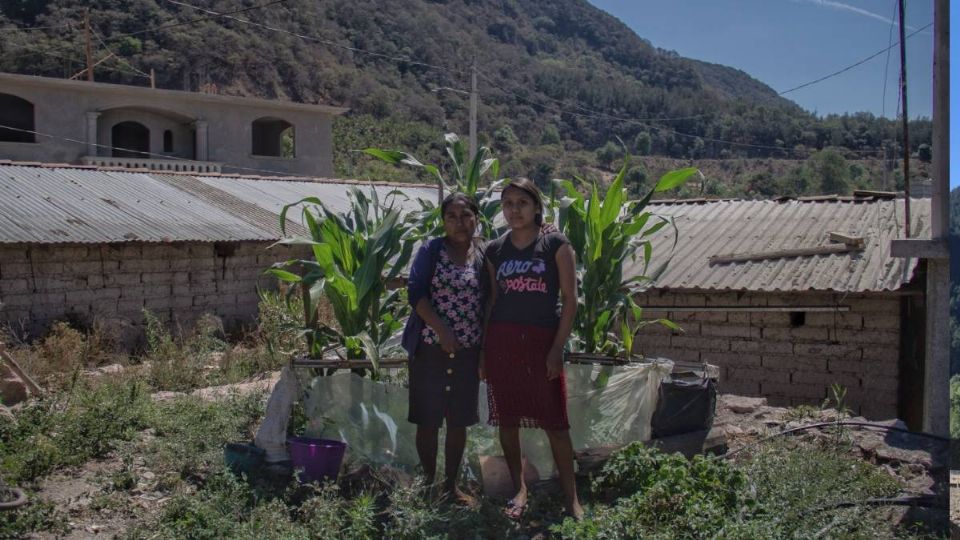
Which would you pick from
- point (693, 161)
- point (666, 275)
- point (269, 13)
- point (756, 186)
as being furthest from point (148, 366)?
point (269, 13)

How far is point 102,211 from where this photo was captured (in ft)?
35.1

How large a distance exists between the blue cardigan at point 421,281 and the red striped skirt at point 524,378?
0.27 metres

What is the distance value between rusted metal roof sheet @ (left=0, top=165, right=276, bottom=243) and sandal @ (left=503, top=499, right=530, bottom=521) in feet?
23.7

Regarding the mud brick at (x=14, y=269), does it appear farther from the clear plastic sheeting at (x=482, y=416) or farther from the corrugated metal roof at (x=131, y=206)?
the clear plastic sheeting at (x=482, y=416)

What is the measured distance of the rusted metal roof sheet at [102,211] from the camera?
9602 millimetres

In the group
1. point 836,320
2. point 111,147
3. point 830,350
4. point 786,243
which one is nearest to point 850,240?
point 786,243

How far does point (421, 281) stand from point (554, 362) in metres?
0.74

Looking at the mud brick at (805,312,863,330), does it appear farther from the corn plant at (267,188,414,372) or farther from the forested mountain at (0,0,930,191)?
the forested mountain at (0,0,930,191)

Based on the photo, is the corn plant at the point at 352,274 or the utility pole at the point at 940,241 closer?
the corn plant at the point at 352,274

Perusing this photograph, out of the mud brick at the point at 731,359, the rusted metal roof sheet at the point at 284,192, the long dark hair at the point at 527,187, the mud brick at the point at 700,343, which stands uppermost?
the rusted metal roof sheet at the point at 284,192

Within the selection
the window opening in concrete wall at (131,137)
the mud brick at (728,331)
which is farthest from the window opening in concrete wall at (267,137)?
the mud brick at (728,331)

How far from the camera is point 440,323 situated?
→ 3934 mm

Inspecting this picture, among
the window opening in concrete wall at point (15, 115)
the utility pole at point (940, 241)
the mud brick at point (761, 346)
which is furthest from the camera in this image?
the window opening in concrete wall at point (15, 115)

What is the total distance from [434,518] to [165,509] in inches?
53.5
